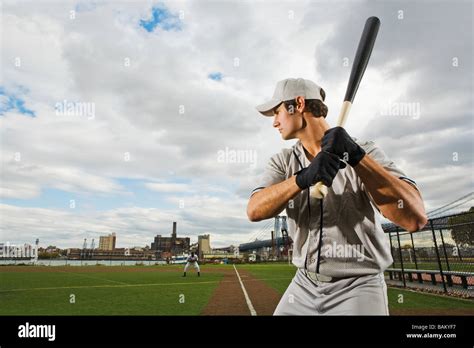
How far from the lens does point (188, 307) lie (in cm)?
795

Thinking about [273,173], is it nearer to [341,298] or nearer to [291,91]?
[291,91]

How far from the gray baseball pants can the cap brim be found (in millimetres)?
1183

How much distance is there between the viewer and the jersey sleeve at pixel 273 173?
216cm

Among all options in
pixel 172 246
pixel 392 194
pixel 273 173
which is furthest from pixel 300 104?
pixel 172 246

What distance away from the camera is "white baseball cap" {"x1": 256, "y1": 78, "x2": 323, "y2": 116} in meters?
2.14

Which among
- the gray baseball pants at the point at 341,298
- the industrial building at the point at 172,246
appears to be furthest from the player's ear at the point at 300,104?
the industrial building at the point at 172,246

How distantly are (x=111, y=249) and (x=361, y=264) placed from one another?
421ft

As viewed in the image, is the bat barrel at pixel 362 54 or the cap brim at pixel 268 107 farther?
the bat barrel at pixel 362 54

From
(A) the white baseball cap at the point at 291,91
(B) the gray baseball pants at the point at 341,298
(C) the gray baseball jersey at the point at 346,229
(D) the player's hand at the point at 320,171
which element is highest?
(A) the white baseball cap at the point at 291,91

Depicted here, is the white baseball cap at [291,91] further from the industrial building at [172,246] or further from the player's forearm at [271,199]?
the industrial building at [172,246]

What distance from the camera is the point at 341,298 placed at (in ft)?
6.31

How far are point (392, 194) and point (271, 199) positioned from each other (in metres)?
0.66

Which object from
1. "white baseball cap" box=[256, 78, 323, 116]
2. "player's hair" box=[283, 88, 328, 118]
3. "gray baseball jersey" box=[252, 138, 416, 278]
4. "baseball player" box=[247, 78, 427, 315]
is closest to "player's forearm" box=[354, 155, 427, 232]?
"baseball player" box=[247, 78, 427, 315]
